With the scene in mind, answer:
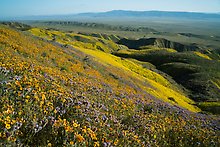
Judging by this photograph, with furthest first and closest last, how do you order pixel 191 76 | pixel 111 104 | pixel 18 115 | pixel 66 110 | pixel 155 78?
pixel 191 76
pixel 155 78
pixel 111 104
pixel 66 110
pixel 18 115

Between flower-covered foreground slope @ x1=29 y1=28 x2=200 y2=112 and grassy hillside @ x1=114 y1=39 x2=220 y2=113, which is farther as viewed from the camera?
grassy hillside @ x1=114 y1=39 x2=220 y2=113

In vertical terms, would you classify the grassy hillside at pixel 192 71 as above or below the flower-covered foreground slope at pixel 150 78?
below

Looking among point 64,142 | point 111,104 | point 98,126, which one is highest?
point 64,142

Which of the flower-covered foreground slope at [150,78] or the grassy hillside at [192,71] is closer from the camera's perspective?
the flower-covered foreground slope at [150,78]

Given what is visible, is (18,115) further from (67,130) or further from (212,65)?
(212,65)

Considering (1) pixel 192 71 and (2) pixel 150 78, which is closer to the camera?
(2) pixel 150 78

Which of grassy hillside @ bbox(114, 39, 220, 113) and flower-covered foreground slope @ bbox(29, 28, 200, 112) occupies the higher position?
flower-covered foreground slope @ bbox(29, 28, 200, 112)

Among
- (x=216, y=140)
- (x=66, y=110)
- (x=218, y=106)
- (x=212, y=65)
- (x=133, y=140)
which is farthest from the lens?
(x=212, y=65)

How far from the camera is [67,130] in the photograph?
16.0 ft

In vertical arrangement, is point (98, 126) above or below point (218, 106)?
above

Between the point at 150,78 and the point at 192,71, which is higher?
the point at 150,78

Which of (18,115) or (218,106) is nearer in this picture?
(18,115)

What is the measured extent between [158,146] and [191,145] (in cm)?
176

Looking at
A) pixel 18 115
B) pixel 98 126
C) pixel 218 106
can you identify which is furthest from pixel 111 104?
pixel 218 106
